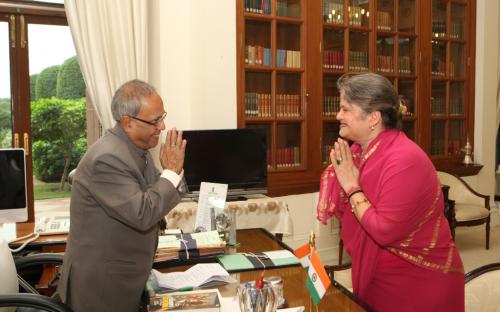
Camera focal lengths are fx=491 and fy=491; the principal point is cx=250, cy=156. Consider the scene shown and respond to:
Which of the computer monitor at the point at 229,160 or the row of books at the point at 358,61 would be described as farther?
the row of books at the point at 358,61

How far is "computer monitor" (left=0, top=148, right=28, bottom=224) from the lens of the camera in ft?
9.21

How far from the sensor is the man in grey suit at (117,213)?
5.76ft

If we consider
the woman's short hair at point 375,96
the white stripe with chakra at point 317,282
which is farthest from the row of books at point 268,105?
the white stripe with chakra at point 317,282

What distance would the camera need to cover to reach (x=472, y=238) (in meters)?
5.84

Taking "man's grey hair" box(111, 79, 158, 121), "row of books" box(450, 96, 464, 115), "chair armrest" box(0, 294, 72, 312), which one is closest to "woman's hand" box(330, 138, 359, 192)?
"man's grey hair" box(111, 79, 158, 121)

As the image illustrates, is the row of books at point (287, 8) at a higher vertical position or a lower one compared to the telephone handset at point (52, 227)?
higher

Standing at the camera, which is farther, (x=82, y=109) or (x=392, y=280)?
(x=82, y=109)

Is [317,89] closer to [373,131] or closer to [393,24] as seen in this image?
[393,24]

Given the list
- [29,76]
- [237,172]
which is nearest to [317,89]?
[237,172]

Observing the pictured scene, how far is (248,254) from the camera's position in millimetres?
2260

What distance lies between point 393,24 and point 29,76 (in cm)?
362

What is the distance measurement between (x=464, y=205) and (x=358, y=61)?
1.96 meters

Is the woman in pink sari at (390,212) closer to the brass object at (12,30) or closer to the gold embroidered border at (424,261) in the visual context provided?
the gold embroidered border at (424,261)

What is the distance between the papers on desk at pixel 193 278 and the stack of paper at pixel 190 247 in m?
0.17
